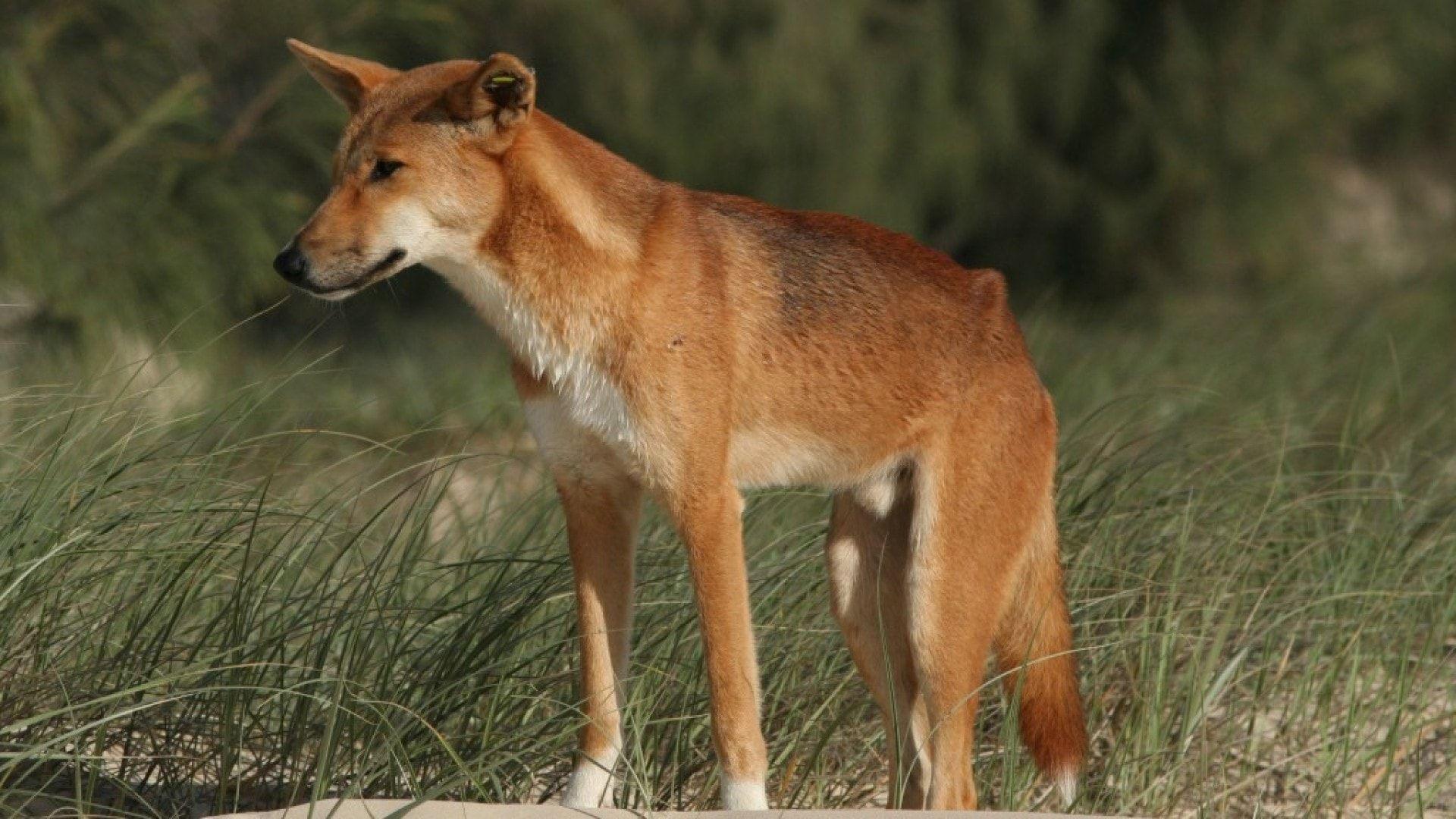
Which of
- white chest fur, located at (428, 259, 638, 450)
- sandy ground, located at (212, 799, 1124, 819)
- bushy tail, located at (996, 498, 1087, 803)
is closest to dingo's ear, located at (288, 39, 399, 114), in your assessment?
white chest fur, located at (428, 259, 638, 450)

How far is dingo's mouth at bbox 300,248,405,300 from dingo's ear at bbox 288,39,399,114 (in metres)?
0.47

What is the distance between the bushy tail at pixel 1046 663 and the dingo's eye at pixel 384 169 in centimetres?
160

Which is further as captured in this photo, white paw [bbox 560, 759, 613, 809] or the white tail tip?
the white tail tip

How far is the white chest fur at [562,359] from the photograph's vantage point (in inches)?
148

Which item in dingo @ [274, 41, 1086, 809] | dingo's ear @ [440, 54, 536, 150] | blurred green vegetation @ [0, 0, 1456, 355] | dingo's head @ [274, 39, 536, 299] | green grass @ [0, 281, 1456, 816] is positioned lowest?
blurred green vegetation @ [0, 0, 1456, 355]

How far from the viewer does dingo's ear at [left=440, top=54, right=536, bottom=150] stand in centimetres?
372

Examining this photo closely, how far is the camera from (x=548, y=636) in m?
4.64

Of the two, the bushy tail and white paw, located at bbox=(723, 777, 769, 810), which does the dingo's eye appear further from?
the bushy tail

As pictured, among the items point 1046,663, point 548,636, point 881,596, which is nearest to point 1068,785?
point 1046,663

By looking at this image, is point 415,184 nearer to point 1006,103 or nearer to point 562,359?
point 562,359

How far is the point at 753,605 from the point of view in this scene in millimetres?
4629

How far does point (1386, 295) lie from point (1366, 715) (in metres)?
6.61

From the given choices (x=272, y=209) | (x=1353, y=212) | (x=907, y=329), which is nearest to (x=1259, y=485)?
(x=907, y=329)

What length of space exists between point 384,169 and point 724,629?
110cm
